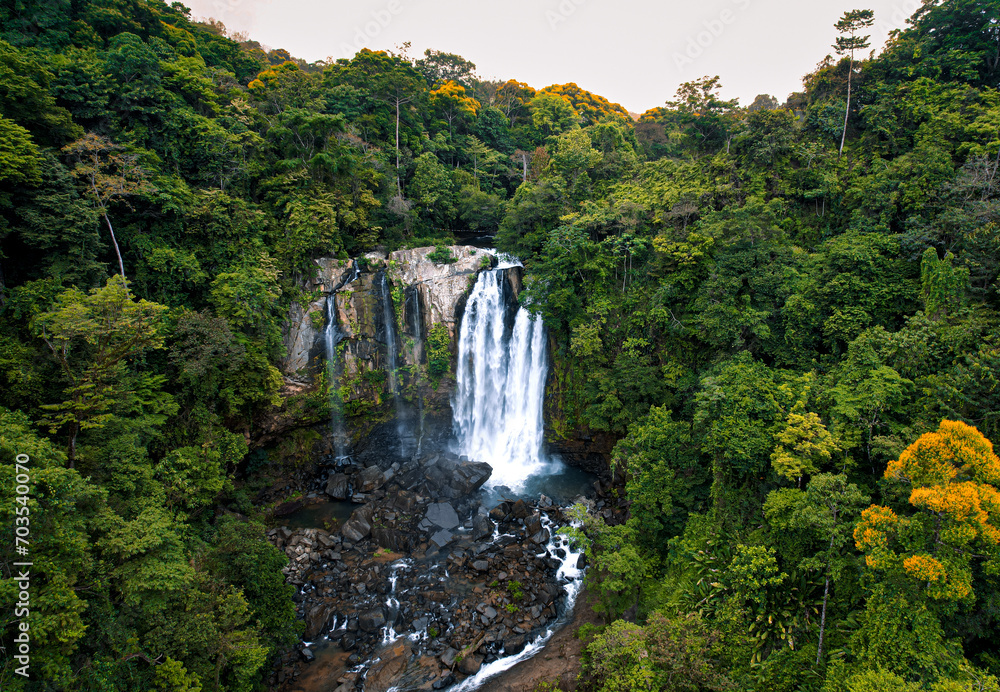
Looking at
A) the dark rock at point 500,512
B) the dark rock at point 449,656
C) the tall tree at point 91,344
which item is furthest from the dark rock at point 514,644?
the tall tree at point 91,344

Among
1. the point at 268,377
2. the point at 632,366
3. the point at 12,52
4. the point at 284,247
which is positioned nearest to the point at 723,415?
the point at 632,366

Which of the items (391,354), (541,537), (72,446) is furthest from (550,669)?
(391,354)

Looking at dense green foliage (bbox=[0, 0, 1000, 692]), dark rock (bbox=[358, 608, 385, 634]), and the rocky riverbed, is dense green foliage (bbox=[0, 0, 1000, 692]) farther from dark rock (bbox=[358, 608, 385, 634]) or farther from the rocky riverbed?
dark rock (bbox=[358, 608, 385, 634])

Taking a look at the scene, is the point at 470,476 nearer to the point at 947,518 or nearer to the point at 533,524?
the point at 533,524

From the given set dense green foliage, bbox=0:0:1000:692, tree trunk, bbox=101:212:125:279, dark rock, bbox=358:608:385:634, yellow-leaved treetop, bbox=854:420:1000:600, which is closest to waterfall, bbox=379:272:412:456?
dense green foliage, bbox=0:0:1000:692

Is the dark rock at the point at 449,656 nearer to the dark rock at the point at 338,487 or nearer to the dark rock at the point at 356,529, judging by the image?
the dark rock at the point at 356,529

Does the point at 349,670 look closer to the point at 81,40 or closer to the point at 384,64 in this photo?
the point at 81,40
